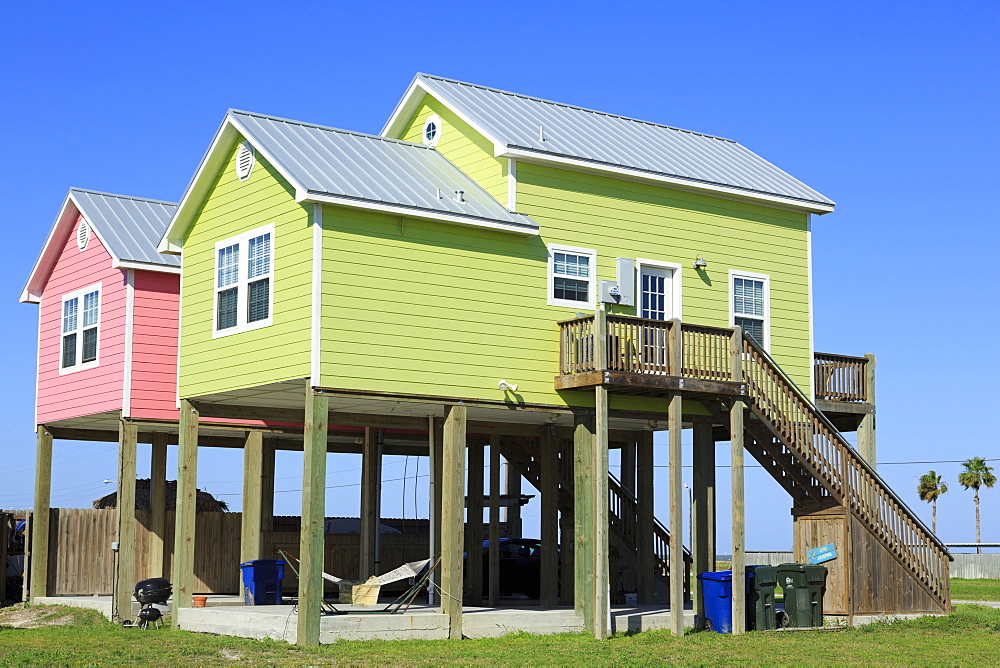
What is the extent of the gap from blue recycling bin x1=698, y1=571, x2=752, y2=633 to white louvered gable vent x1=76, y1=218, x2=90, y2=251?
14.1 metres

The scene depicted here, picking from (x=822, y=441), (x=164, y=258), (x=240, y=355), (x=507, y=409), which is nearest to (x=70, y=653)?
(x=240, y=355)

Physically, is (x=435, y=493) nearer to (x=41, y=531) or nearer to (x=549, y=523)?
(x=549, y=523)

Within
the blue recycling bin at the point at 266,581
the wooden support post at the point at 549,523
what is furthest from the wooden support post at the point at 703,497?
the blue recycling bin at the point at 266,581

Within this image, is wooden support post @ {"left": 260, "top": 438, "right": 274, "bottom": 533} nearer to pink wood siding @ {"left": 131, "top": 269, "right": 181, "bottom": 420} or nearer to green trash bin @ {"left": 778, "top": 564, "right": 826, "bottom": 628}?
pink wood siding @ {"left": 131, "top": 269, "right": 181, "bottom": 420}

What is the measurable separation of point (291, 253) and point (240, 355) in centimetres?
222

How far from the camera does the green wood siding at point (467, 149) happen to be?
2312 centimetres

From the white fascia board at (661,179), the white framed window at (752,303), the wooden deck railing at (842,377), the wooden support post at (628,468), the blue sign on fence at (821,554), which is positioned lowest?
the blue sign on fence at (821,554)

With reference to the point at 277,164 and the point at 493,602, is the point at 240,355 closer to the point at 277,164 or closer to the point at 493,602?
the point at 277,164

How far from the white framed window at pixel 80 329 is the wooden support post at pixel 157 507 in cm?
269

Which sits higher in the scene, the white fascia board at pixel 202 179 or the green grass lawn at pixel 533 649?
the white fascia board at pixel 202 179

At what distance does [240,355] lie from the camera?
21938 millimetres

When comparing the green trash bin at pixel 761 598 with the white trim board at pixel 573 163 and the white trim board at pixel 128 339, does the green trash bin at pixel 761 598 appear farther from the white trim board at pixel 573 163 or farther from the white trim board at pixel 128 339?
Answer: the white trim board at pixel 128 339

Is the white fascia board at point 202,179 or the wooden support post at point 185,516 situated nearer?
the white fascia board at point 202,179

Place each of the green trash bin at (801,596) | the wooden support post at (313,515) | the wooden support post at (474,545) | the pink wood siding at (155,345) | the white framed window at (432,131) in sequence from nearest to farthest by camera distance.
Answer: the wooden support post at (313,515) → the green trash bin at (801,596) → the white framed window at (432,131) → the pink wood siding at (155,345) → the wooden support post at (474,545)
